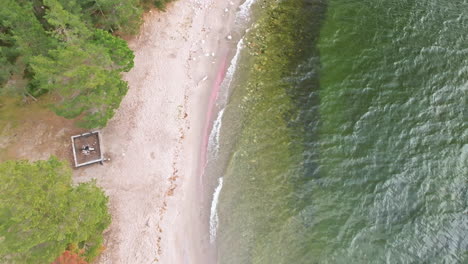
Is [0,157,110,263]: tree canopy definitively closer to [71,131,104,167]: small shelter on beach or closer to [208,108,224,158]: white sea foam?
[71,131,104,167]: small shelter on beach

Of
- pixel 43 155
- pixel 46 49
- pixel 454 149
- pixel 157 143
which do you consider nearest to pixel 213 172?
pixel 157 143

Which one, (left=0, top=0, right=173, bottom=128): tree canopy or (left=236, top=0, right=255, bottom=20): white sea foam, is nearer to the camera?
(left=0, top=0, right=173, bottom=128): tree canopy

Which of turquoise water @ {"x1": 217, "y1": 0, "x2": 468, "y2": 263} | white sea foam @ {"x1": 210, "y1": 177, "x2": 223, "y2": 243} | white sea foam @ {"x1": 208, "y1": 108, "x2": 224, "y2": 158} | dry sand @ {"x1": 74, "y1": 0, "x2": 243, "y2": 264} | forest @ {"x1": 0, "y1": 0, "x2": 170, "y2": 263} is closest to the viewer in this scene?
forest @ {"x1": 0, "y1": 0, "x2": 170, "y2": 263}

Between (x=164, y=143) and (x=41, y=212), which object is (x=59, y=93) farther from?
(x=41, y=212)

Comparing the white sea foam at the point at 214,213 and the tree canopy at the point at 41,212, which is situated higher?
the tree canopy at the point at 41,212

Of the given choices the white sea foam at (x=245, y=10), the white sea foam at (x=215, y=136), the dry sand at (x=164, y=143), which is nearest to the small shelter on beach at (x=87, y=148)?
the dry sand at (x=164, y=143)

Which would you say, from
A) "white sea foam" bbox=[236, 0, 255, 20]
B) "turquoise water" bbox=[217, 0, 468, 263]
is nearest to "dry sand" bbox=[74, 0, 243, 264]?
"white sea foam" bbox=[236, 0, 255, 20]

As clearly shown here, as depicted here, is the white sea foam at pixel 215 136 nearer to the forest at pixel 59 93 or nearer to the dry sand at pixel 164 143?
the dry sand at pixel 164 143
